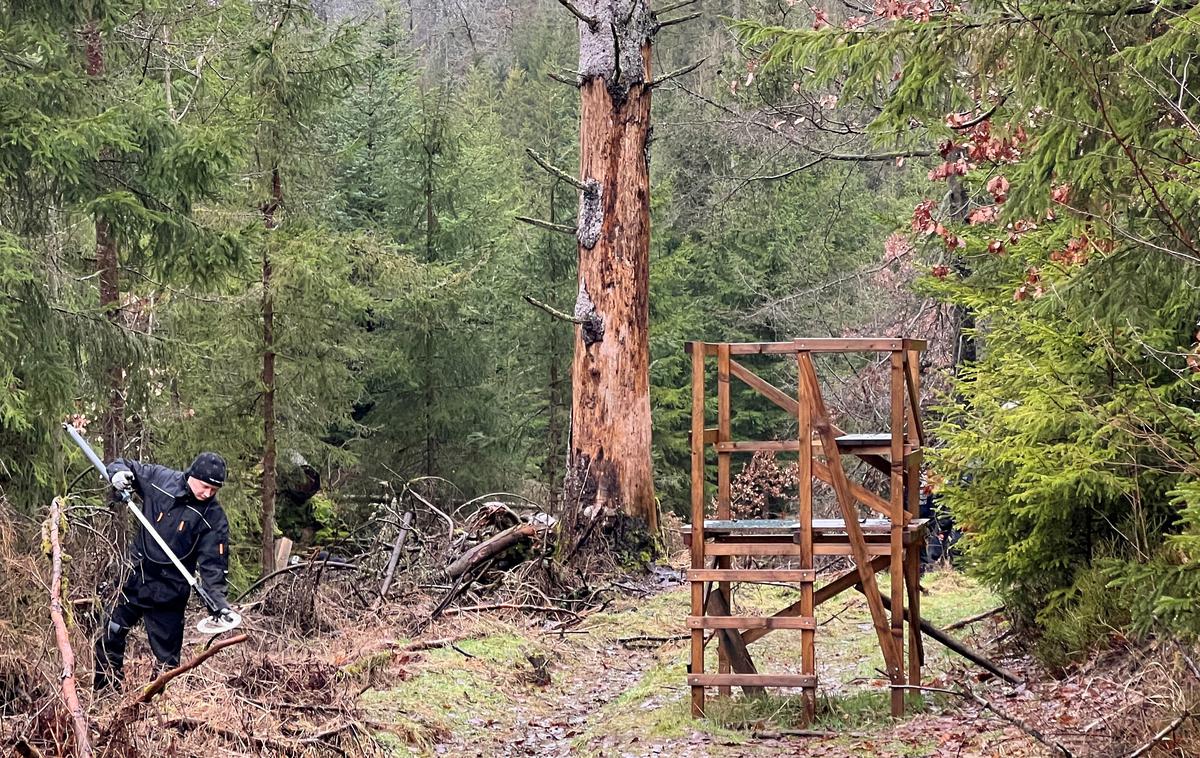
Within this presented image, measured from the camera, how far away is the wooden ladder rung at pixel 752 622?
Answer: 24.1ft

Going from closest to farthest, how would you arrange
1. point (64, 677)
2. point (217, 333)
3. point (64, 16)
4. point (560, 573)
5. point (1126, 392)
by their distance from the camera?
point (64, 677)
point (1126, 392)
point (64, 16)
point (560, 573)
point (217, 333)

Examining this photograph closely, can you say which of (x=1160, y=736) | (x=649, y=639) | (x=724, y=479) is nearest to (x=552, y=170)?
(x=649, y=639)

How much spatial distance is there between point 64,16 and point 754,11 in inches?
501

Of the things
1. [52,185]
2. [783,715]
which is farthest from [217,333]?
[783,715]

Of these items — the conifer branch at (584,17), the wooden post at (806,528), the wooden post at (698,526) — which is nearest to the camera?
the wooden post at (806,528)

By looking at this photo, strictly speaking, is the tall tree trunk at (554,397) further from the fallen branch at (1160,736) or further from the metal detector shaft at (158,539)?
the fallen branch at (1160,736)

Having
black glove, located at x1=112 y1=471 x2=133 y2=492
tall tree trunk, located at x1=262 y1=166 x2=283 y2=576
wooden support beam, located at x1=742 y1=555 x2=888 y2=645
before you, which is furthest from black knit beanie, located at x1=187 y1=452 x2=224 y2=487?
Result: tall tree trunk, located at x1=262 y1=166 x2=283 y2=576

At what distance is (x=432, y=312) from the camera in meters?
24.3

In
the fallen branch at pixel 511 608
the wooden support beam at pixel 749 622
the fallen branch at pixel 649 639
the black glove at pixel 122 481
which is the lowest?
the fallen branch at pixel 649 639

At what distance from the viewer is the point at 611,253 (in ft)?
42.7

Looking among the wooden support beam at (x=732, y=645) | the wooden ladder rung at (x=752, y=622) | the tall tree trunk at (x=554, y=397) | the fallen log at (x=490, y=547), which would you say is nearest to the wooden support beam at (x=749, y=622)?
the wooden ladder rung at (x=752, y=622)

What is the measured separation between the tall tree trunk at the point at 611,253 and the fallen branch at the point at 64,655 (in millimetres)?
7826

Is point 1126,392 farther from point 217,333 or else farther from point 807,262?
point 807,262

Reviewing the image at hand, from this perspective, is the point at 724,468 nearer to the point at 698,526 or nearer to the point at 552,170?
the point at 698,526
